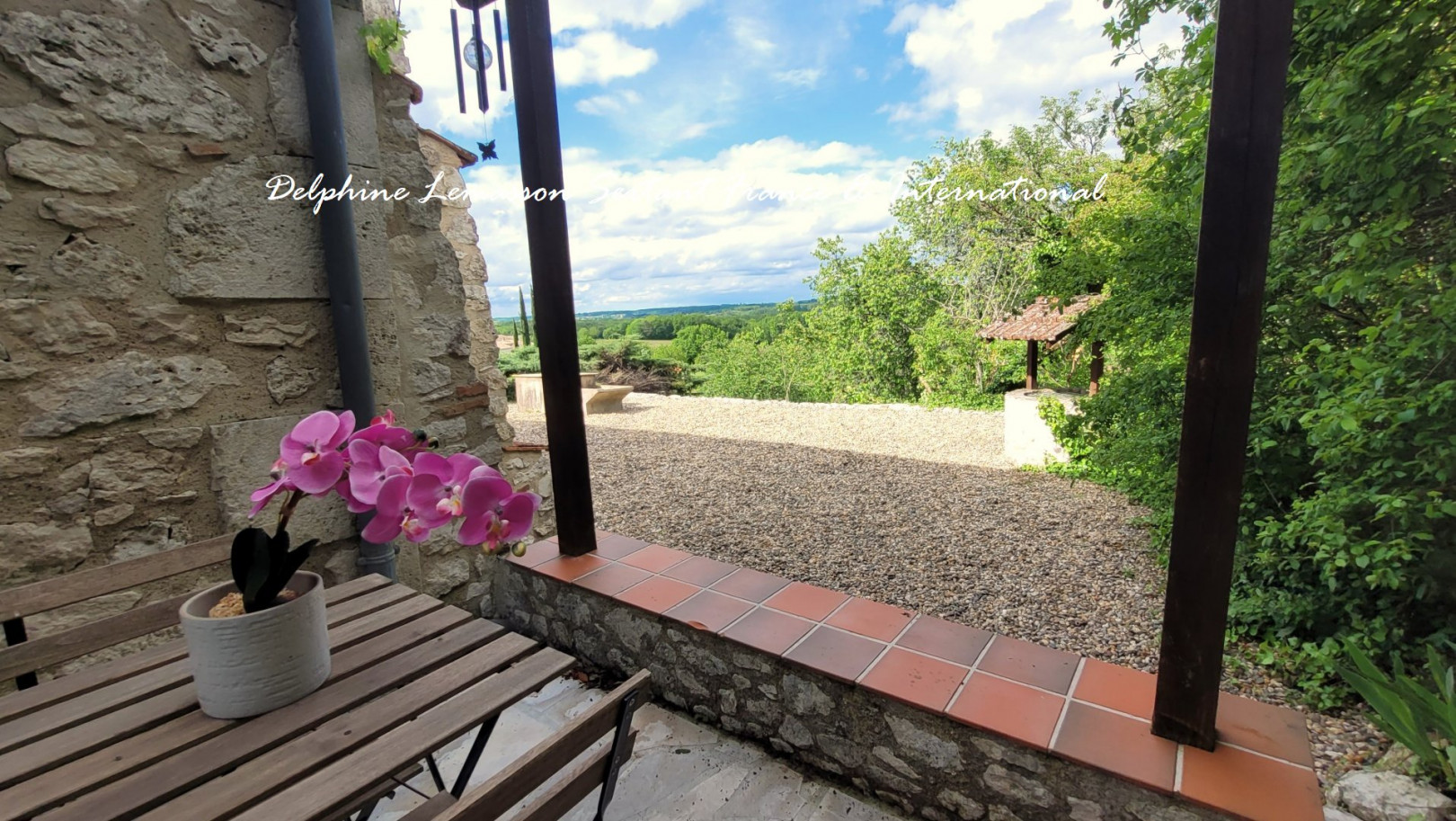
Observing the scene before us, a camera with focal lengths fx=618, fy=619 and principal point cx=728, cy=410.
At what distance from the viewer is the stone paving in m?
1.46

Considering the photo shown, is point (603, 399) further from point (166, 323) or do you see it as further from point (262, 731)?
point (262, 731)

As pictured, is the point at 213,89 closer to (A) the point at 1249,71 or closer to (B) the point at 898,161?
(A) the point at 1249,71

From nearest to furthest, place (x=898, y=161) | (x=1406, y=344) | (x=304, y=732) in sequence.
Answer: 1. (x=304, y=732)
2. (x=1406, y=344)
3. (x=898, y=161)

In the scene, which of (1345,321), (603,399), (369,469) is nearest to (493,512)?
(369,469)

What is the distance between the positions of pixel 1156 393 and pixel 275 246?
11.2ft

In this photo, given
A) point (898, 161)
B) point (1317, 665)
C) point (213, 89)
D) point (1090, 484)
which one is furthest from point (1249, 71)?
point (898, 161)

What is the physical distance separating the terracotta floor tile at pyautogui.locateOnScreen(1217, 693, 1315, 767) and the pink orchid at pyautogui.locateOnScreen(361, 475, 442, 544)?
4.93 feet

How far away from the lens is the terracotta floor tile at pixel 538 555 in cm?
218

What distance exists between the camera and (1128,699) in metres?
1.33

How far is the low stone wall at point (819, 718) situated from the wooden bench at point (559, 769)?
0.69 meters

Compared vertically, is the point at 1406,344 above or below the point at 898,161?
below

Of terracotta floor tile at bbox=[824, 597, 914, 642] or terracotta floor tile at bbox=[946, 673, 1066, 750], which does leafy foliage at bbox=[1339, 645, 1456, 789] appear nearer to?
terracotta floor tile at bbox=[946, 673, 1066, 750]

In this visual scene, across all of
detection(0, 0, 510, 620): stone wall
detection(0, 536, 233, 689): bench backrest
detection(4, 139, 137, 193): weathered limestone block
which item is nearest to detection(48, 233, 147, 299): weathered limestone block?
detection(0, 0, 510, 620): stone wall

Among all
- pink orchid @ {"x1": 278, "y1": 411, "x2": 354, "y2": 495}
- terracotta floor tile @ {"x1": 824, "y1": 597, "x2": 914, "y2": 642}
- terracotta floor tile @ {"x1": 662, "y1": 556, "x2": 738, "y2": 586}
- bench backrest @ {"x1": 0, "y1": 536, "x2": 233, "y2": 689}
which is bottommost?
terracotta floor tile @ {"x1": 824, "y1": 597, "x2": 914, "y2": 642}
